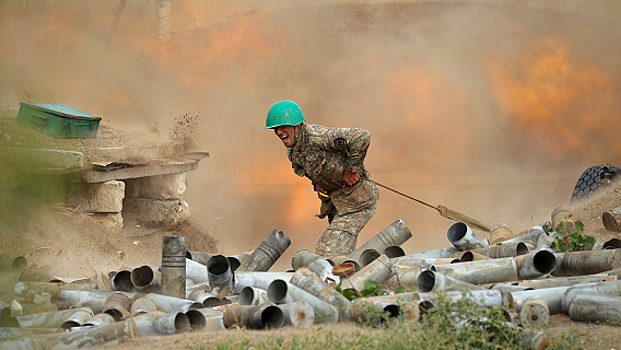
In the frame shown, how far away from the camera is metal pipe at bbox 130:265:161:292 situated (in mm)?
3982

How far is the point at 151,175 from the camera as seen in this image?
8172 millimetres

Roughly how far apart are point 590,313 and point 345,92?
9.24 meters

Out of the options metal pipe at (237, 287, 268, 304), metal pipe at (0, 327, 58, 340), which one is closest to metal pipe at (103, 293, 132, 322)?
metal pipe at (0, 327, 58, 340)

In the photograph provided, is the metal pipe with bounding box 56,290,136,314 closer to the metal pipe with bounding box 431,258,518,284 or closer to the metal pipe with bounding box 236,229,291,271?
the metal pipe with bounding box 236,229,291,271

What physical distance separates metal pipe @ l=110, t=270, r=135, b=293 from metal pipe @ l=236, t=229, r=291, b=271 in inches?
48.1

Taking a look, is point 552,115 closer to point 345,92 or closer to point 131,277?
point 345,92

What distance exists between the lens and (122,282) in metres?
4.19

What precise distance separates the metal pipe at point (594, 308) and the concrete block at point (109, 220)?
6.09 meters

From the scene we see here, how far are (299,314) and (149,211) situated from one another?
6.07 metres

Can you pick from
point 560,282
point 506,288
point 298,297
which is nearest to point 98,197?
point 298,297

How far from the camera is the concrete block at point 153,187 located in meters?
8.38

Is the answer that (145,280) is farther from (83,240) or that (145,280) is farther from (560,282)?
(83,240)

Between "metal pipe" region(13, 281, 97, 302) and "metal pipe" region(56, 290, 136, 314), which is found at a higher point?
"metal pipe" region(13, 281, 97, 302)

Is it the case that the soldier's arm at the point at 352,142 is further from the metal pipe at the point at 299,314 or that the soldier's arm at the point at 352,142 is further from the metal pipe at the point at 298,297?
the metal pipe at the point at 299,314
